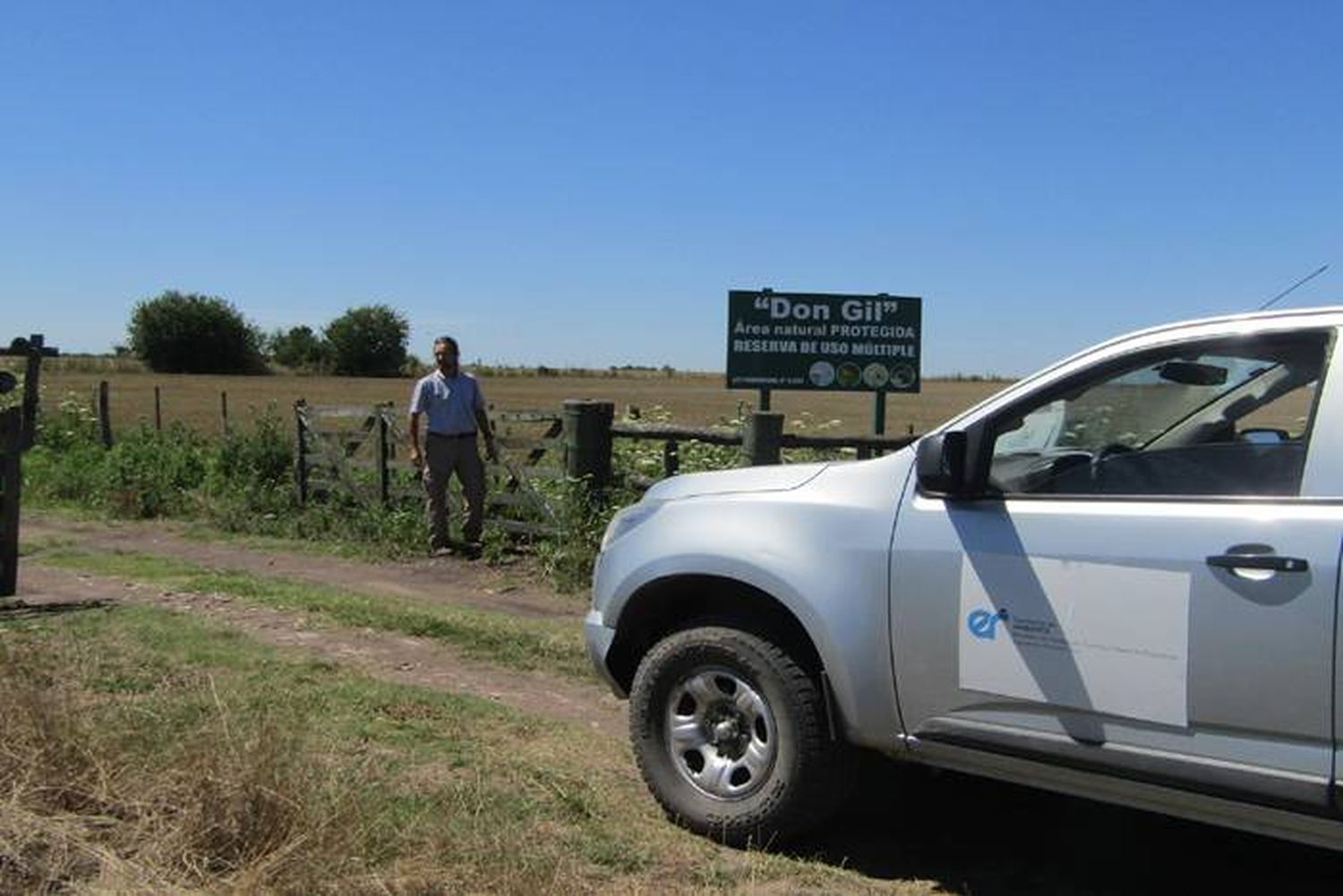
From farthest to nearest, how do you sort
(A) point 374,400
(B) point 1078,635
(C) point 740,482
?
(A) point 374,400 < (C) point 740,482 < (B) point 1078,635

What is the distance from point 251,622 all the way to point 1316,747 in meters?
6.49

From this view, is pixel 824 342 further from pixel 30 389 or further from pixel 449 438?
pixel 30 389

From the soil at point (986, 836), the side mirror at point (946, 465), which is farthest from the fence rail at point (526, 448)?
the side mirror at point (946, 465)

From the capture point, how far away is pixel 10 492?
28.7 feet

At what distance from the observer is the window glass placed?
12.1 feet

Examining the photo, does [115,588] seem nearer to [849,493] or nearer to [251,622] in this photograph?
[251,622]

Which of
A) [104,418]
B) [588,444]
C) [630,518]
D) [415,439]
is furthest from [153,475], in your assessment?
[630,518]

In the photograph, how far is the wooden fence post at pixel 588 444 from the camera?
1055 centimetres

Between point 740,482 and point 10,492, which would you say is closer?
point 740,482

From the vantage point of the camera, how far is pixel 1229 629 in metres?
3.37

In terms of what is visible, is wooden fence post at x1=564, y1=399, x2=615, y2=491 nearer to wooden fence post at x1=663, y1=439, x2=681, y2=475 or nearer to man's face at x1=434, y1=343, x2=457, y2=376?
wooden fence post at x1=663, y1=439, x2=681, y2=475

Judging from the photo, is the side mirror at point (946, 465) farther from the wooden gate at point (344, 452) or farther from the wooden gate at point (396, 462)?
the wooden gate at point (344, 452)

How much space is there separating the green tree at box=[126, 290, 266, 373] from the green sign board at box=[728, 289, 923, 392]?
91.9 m

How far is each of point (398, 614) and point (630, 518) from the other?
3.73m
